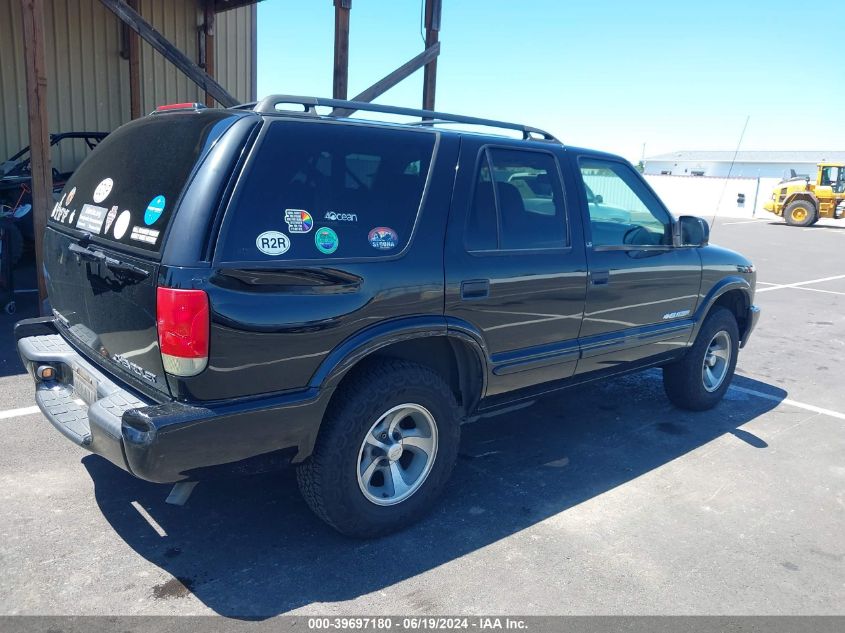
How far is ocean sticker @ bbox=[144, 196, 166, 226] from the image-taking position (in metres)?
2.85

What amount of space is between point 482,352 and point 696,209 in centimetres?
3899

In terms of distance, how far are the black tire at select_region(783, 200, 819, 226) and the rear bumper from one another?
29.7m

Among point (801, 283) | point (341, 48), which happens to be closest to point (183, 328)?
point (341, 48)

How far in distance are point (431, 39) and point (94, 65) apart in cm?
576

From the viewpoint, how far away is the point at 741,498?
13.0 feet

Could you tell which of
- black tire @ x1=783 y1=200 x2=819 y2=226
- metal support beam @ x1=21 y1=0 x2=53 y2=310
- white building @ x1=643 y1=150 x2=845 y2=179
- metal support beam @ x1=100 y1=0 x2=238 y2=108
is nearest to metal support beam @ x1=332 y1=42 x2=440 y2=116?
metal support beam @ x1=100 y1=0 x2=238 y2=108

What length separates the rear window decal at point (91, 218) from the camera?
325cm

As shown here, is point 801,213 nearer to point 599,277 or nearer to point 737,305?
point 737,305

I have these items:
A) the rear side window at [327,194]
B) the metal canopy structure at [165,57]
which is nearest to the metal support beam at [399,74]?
the metal canopy structure at [165,57]

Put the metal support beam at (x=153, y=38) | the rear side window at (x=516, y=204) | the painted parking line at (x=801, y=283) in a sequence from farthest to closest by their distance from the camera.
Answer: the painted parking line at (x=801, y=283) → the metal support beam at (x=153, y=38) → the rear side window at (x=516, y=204)

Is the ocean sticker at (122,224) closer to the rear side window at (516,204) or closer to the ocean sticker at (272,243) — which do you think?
the ocean sticker at (272,243)

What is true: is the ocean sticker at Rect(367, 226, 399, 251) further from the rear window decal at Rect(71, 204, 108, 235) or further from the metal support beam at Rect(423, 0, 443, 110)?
the metal support beam at Rect(423, 0, 443, 110)

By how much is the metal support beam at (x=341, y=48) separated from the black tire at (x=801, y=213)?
25327 mm

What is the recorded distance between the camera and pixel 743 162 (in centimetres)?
7906
